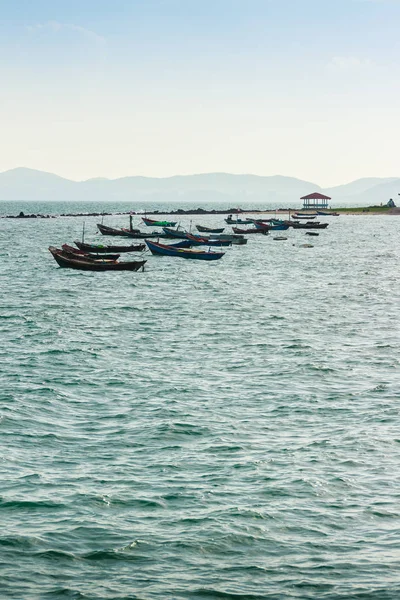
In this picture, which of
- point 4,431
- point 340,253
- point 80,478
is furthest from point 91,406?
→ point 340,253

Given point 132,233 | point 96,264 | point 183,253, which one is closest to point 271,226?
point 132,233

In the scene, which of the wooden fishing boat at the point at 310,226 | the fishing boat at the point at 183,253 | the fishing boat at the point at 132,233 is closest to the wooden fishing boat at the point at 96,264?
the fishing boat at the point at 183,253

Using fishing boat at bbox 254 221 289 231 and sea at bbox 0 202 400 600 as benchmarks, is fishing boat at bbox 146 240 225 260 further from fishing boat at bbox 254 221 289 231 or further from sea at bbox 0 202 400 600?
fishing boat at bbox 254 221 289 231

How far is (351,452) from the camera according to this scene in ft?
67.5

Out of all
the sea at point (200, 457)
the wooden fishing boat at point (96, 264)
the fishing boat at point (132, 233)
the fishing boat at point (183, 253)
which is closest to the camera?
the sea at point (200, 457)

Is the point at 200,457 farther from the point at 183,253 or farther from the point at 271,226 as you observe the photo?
the point at 271,226

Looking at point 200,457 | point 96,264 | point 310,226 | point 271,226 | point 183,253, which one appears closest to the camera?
point 200,457

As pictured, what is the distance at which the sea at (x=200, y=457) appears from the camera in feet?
47.2

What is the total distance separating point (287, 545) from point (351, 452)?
5.58 m

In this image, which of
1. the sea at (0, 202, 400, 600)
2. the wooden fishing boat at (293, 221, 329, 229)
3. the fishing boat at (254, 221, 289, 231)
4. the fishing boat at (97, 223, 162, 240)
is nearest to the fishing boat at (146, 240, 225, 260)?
the fishing boat at (97, 223, 162, 240)

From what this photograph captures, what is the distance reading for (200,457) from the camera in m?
20.4

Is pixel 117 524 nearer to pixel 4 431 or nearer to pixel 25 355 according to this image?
pixel 4 431

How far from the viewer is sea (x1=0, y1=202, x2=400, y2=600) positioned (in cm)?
1439

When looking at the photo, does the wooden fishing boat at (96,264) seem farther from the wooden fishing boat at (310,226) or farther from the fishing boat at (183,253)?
the wooden fishing boat at (310,226)
